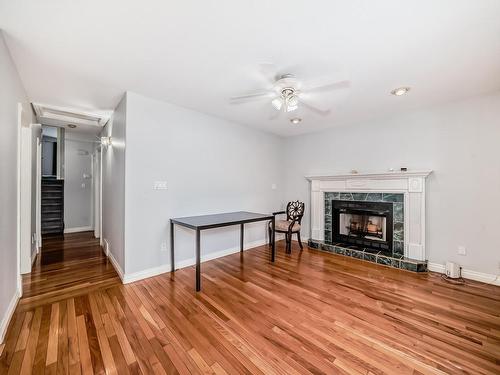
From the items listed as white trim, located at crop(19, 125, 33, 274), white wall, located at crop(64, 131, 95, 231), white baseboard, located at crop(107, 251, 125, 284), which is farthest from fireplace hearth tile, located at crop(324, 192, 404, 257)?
white wall, located at crop(64, 131, 95, 231)

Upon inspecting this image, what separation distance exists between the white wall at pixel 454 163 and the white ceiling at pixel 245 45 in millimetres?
415

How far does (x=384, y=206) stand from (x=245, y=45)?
11.1ft

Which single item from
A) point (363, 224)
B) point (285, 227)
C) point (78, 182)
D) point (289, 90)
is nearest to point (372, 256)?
point (363, 224)

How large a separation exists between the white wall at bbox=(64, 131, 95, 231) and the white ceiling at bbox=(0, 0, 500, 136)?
3.40 meters

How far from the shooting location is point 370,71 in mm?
2295

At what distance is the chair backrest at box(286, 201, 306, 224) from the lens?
4355 mm

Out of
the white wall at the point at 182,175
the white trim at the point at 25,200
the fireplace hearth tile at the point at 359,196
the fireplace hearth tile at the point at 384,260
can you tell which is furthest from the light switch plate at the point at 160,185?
the fireplace hearth tile at the point at 384,260

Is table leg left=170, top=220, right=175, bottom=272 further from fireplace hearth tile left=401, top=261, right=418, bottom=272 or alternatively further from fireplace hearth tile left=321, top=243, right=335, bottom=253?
fireplace hearth tile left=401, top=261, right=418, bottom=272

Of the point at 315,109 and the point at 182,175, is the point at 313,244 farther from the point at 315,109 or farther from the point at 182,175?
the point at 182,175

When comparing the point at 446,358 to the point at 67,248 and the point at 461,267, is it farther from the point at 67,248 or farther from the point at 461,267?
the point at 67,248

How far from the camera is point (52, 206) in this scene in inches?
213

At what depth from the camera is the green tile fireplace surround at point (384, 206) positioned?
3.38m

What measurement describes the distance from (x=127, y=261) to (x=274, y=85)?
2869 millimetres

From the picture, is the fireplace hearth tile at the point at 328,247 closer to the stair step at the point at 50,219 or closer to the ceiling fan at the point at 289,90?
the ceiling fan at the point at 289,90
